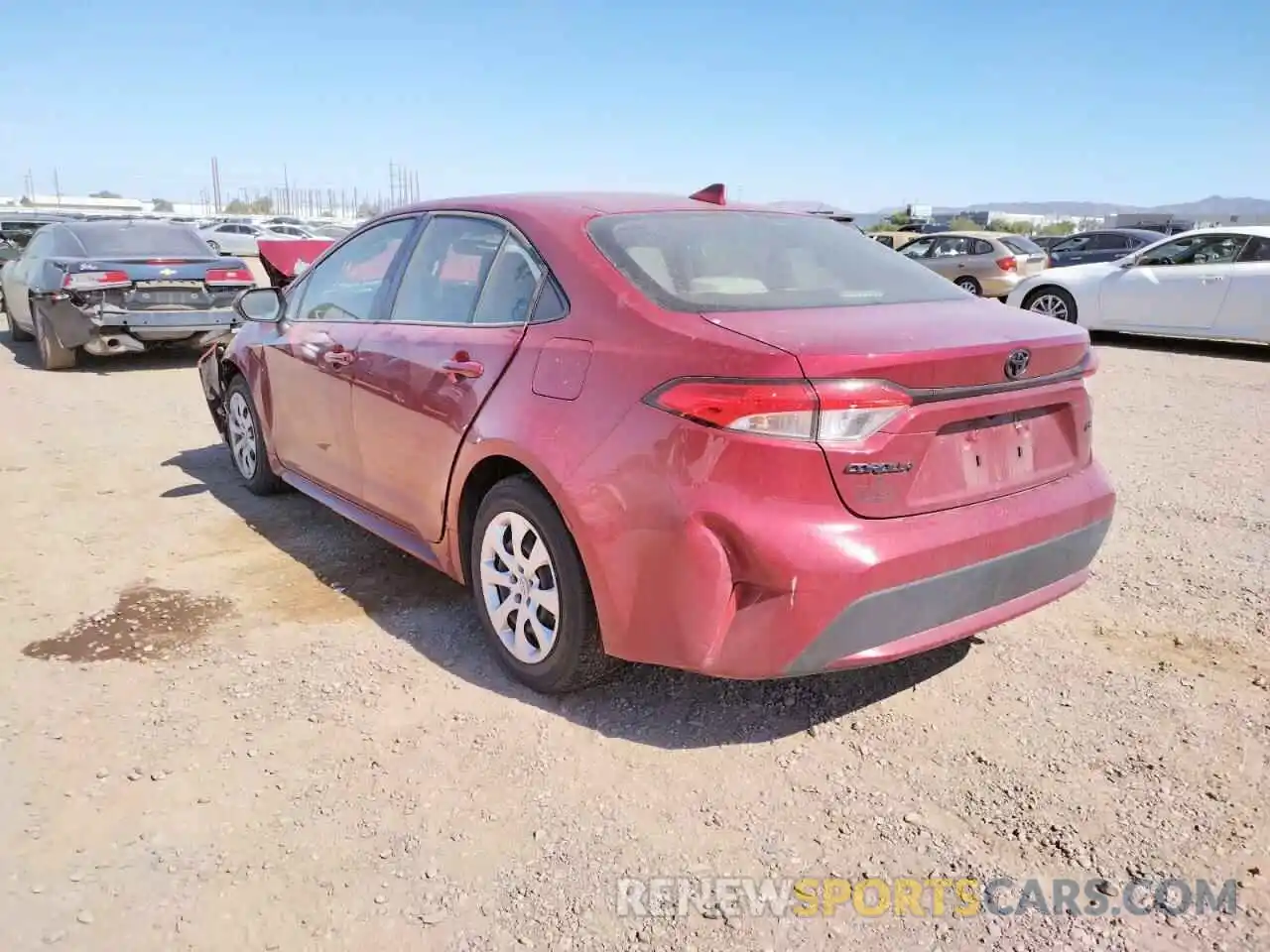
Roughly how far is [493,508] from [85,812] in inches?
55.1

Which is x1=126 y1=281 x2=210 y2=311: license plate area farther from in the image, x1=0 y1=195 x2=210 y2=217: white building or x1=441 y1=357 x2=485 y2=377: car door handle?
x1=0 y1=195 x2=210 y2=217: white building

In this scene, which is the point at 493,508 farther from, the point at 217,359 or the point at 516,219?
the point at 217,359

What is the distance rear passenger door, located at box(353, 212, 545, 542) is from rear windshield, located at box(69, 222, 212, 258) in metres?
6.76

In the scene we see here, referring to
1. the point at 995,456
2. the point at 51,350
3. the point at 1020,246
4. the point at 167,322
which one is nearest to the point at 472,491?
the point at 995,456

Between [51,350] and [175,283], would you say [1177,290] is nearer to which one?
[175,283]

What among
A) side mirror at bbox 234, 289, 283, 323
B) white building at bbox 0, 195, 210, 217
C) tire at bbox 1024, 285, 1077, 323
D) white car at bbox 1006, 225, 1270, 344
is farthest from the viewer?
white building at bbox 0, 195, 210, 217

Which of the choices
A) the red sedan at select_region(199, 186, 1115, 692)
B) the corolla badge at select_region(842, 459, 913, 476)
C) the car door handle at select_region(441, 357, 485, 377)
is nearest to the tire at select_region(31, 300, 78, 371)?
the red sedan at select_region(199, 186, 1115, 692)

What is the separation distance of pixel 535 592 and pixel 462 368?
80 cm

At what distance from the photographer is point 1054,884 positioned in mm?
2266

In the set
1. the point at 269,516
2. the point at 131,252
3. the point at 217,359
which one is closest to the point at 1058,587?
the point at 269,516

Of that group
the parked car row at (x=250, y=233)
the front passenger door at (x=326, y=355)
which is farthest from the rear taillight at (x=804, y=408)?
the parked car row at (x=250, y=233)

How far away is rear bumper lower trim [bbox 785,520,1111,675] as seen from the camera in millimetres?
2473

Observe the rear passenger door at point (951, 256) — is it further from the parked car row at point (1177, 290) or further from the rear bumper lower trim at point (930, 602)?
the rear bumper lower trim at point (930, 602)

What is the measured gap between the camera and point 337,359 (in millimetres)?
4008
